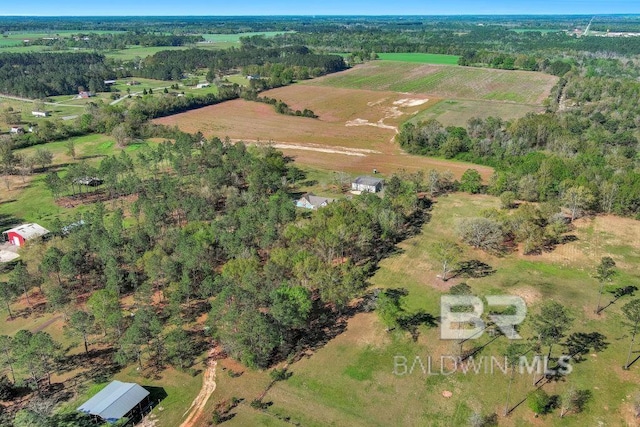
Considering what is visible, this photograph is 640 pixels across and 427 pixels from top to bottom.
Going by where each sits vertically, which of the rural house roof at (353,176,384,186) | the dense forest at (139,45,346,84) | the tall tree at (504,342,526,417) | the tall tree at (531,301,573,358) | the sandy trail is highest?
the dense forest at (139,45,346,84)

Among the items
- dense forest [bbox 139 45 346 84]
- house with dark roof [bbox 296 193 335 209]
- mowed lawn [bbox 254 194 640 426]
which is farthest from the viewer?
dense forest [bbox 139 45 346 84]

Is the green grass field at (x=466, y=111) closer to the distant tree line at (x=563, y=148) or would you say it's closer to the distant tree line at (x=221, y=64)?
the distant tree line at (x=563, y=148)

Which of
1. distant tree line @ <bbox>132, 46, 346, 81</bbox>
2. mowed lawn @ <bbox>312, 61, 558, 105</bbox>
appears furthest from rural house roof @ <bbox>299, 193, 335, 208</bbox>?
distant tree line @ <bbox>132, 46, 346, 81</bbox>

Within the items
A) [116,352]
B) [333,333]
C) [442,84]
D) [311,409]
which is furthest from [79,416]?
[442,84]

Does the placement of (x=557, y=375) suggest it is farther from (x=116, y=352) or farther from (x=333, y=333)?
(x=116, y=352)

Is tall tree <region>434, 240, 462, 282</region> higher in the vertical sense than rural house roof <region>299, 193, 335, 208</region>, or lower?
lower

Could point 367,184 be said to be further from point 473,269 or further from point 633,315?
point 633,315

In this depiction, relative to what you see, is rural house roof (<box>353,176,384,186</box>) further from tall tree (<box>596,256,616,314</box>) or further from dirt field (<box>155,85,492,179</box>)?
tall tree (<box>596,256,616,314</box>)

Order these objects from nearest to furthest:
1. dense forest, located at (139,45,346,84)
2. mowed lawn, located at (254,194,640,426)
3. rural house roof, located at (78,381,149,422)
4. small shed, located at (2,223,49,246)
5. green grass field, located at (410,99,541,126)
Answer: rural house roof, located at (78,381,149,422) < mowed lawn, located at (254,194,640,426) < small shed, located at (2,223,49,246) < green grass field, located at (410,99,541,126) < dense forest, located at (139,45,346,84)
